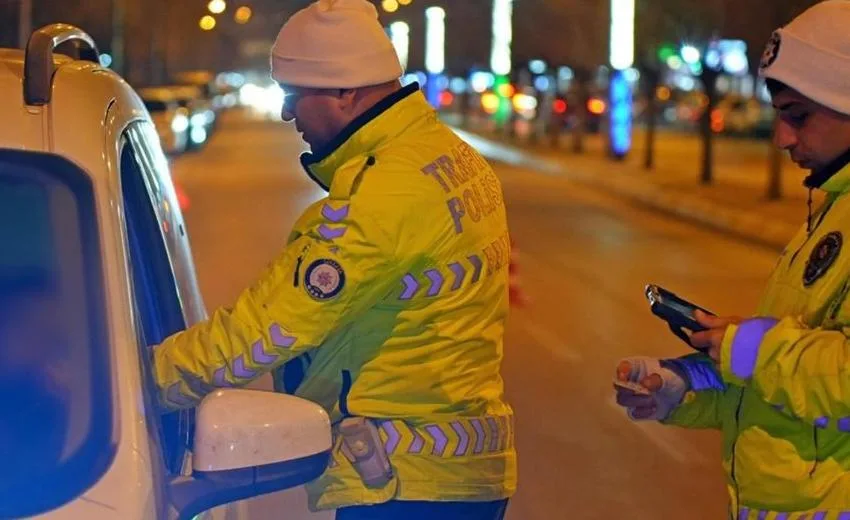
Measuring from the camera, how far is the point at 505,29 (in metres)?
51.3

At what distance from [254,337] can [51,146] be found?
500 mm

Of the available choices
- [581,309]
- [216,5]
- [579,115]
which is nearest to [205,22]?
[216,5]

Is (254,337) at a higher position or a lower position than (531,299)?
higher

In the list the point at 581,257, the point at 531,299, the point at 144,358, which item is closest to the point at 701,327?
the point at 144,358

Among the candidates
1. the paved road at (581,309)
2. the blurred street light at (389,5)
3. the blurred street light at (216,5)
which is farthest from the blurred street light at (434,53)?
the paved road at (581,309)

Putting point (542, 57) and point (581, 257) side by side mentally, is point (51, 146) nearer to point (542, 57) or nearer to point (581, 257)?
point (581, 257)

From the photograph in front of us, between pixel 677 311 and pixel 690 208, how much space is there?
21120mm

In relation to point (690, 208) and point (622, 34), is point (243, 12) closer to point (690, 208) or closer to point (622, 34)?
point (622, 34)

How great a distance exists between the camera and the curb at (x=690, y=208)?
1981 cm

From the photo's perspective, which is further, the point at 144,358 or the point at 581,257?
the point at 581,257

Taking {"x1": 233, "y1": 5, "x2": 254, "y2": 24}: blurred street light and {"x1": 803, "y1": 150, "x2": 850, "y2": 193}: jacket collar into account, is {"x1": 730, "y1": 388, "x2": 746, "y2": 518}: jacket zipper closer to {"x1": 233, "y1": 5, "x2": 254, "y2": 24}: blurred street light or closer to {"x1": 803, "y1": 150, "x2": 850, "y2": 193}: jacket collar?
{"x1": 803, "y1": 150, "x2": 850, "y2": 193}: jacket collar

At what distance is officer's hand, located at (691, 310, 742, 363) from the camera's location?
2773mm

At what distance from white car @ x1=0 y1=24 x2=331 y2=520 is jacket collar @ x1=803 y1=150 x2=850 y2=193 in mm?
1159

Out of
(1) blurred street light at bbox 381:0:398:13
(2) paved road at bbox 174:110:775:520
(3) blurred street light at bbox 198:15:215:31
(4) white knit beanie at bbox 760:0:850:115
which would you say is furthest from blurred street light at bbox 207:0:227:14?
(4) white knit beanie at bbox 760:0:850:115
